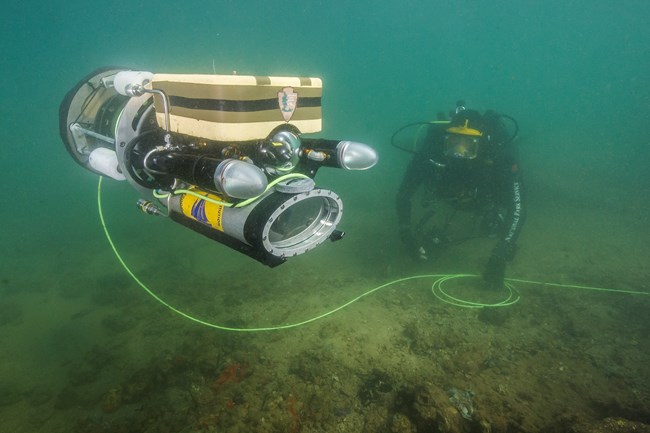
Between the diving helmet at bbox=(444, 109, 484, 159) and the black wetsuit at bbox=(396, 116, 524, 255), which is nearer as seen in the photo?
the diving helmet at bbox=(444, 109, 484, 159)

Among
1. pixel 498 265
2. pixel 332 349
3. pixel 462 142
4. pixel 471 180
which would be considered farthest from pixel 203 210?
pixel 471 180

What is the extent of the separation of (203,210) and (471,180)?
643 centimetres

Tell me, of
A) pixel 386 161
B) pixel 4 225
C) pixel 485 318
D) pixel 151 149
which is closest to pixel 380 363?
pixel 485 318

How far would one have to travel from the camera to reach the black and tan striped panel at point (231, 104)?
2.04m

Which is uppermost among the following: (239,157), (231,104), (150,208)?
(231,104)

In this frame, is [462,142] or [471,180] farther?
[471,180]

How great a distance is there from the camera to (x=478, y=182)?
294 inches

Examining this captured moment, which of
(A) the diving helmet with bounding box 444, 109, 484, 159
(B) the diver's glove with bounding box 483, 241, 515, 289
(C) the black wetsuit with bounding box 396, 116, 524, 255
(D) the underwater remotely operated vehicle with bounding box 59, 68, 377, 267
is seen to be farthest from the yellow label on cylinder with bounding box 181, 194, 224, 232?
(B) the diver's glove with bounding box 483, 241, 515, 289

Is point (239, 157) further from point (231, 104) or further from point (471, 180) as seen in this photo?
point (471, 180)

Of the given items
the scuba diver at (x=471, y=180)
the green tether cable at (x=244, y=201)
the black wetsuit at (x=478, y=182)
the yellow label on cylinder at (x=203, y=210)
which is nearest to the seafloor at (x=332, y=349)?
the scuba diver at (x=471, y=180)

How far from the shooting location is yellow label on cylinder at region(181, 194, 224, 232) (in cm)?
233

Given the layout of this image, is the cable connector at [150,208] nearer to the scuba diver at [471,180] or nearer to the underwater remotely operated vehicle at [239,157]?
the underwater remotely operated vehicle at [239,157]

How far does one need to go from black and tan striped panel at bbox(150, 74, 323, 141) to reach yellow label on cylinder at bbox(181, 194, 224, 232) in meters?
0.46

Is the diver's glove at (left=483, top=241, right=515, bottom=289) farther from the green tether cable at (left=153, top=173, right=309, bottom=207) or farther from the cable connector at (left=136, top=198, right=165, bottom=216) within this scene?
the cable connector at (left=136, top=198, right=165, bottom=216)
